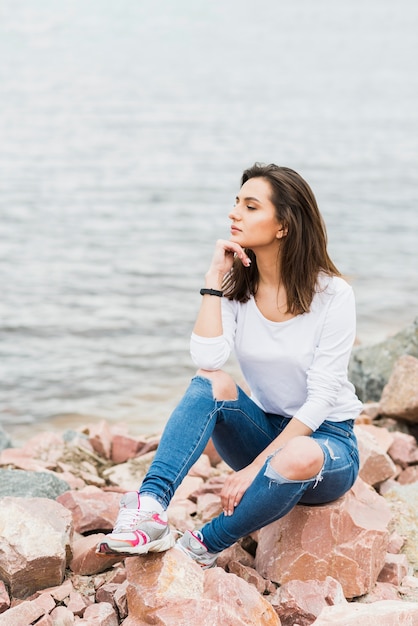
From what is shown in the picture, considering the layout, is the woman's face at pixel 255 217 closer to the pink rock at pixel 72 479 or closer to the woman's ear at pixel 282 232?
the woman's ear at pixel 282 232

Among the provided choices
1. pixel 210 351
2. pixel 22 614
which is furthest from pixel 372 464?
pixel 22 614

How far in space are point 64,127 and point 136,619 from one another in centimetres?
1835

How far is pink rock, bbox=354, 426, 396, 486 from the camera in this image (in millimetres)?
4023

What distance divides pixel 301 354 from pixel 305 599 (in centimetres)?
98

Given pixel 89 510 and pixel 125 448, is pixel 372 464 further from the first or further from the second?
pixel 125 448

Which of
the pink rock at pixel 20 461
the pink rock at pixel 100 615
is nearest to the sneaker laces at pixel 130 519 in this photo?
the pink rock at pixel 100 615

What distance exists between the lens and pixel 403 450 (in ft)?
15.0

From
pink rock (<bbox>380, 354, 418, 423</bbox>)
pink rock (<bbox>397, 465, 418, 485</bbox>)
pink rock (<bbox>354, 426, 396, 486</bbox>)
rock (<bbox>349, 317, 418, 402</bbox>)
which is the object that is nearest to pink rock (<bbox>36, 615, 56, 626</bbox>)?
pink rock (<bbox>354, 426, 396, 486</bbox>)

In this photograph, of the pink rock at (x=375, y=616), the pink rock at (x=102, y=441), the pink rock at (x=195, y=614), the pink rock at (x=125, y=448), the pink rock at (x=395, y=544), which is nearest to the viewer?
the pink rock at (x=375, y=616)

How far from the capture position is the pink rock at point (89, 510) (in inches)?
141

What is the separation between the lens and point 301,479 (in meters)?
3.09

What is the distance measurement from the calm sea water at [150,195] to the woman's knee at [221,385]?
3.05m

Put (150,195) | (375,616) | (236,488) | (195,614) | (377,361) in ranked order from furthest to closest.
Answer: (150,195) < (377,361) < (236,488) < (195,614) < (375,616)

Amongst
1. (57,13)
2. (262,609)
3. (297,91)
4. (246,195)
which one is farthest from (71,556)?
(57,13)
